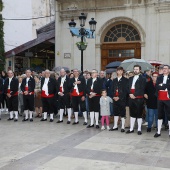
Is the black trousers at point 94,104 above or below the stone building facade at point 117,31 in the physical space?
below

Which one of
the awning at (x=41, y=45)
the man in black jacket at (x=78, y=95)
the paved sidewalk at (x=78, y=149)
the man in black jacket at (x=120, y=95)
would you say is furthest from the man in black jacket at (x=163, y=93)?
the awning at (x=41, y=45)

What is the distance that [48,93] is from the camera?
35.4ft

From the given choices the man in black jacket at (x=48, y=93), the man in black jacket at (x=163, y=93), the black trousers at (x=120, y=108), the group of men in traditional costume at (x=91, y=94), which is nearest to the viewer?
the man in black jacket at (x=163, y=93)

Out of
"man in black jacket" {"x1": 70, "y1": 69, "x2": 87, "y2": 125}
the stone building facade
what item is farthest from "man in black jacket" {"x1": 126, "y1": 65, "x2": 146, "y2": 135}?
the stone building facade

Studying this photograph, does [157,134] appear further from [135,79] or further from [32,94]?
[32,94]

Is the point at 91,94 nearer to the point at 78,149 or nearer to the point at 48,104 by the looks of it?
the point at 48,104

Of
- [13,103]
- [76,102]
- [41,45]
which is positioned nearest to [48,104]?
[76,102]

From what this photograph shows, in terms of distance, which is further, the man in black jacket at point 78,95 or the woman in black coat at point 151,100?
the man in black jacket at point 78,95

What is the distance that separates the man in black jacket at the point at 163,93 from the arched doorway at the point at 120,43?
9.35 metres

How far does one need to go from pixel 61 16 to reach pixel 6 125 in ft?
33.7

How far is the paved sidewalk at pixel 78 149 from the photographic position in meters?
5.87

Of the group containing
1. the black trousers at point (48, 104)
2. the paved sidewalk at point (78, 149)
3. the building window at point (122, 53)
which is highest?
the building window at point (122, 53)

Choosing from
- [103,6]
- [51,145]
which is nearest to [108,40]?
[103,6]

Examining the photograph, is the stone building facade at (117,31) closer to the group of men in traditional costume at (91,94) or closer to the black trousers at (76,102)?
the group of men in traditional costume at (91,94)
